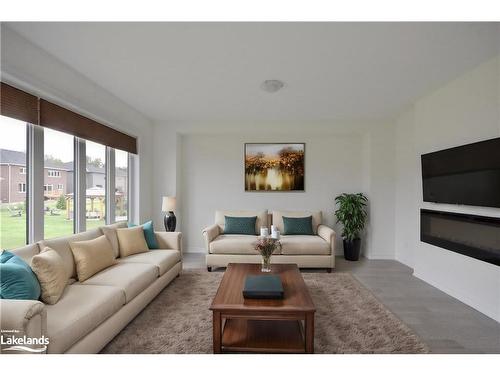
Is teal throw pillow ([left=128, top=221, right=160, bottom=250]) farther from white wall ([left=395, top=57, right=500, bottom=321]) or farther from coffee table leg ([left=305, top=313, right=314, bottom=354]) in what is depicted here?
white wall ([left=395, top=57, right=500, bottom=321])

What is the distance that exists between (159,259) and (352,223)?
132 inches

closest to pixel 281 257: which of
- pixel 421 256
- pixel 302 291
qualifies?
pixel 302 291

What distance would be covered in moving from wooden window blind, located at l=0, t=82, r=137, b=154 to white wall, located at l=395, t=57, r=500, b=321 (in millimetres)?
4555

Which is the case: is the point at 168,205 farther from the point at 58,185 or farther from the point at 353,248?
the point at 353,248

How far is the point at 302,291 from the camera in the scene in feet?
7.55

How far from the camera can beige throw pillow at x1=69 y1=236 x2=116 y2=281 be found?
8.04 feet

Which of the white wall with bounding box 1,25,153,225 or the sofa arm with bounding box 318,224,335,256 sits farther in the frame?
the sofa arm with bounding box 318,224,335,256

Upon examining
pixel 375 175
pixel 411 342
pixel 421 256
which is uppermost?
pixel 375 175

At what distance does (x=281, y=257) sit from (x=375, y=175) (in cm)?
243

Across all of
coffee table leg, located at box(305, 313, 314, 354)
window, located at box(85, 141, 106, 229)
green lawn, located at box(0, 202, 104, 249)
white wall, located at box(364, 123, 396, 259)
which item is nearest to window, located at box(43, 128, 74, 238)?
green lawn, located at box(0, 202, 104, 249)

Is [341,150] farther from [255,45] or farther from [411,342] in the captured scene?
[411,342]

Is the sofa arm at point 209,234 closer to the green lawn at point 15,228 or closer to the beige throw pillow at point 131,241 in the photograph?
the beige throw pillow at point 131,241

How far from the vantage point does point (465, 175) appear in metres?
2.88

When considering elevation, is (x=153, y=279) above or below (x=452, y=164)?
below
